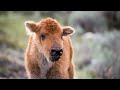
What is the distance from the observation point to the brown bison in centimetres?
345

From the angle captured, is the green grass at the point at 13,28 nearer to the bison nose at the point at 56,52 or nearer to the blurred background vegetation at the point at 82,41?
the blurred background vegetation at the point at 82,41

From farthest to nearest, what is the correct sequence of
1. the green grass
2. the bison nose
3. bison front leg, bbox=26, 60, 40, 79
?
→ the green grass
bison front leg, bbox=26, 60, 40, 79
the bison nose

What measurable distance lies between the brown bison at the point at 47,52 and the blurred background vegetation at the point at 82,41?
3.26 feet

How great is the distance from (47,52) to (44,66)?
6.0 inches

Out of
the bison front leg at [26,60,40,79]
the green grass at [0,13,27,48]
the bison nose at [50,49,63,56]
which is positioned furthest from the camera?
the green grass at [0,13,27,48]

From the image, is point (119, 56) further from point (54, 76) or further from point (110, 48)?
point (54, 76)

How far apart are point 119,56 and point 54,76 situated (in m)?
1.53

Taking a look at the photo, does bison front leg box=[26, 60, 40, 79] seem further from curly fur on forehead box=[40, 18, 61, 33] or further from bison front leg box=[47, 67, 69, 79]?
curly fur on forehead box=[40, 18, 61, 33]

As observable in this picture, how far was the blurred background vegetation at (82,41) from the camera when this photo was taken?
4.57 meters

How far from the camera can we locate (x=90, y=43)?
4.77 m

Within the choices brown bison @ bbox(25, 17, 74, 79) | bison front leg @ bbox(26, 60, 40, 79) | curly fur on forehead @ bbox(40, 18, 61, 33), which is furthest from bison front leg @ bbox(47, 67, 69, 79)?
curly fur on forehead @ bbox(40, 18, 61, 33)

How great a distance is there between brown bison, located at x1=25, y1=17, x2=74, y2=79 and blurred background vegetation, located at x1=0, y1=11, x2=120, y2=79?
0.99m

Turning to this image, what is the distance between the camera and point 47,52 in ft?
11.3
